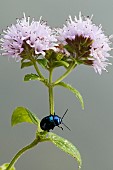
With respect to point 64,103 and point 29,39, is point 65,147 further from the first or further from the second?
point 64,103

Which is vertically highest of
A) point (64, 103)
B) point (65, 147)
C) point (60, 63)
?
point (64, 103)

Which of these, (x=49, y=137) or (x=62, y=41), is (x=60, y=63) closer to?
(x=62, y=41)

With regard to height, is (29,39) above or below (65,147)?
above

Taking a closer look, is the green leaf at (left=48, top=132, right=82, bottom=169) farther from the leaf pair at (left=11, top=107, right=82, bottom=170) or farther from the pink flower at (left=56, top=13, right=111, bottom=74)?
the pink flower at (left=56, top=13, right=111, bottom=74)

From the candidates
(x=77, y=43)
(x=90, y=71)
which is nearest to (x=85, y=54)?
(x=77, y=43)

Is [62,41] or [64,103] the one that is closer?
[62,41]

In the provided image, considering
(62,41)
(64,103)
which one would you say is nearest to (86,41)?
(62,41)
